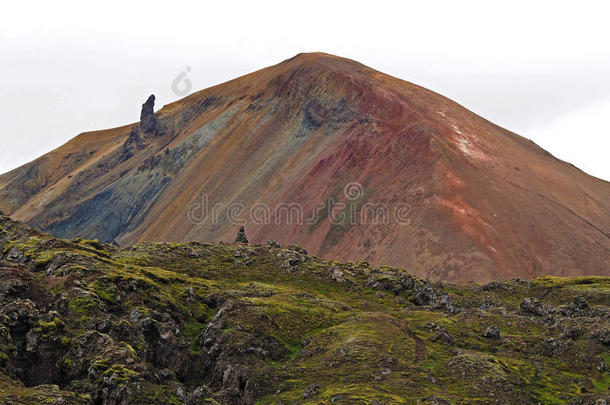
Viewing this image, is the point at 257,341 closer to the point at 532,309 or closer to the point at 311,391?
the point at 311,391

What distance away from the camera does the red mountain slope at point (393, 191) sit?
11052 cm

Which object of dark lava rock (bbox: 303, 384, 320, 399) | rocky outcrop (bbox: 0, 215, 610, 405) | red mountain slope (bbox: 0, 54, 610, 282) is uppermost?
red mountain slope (bbox: 0, 54, 610, 282)

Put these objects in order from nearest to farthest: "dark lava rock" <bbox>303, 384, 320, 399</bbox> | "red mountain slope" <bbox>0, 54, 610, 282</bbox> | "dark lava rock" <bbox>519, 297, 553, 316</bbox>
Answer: "dark lava rock" <bbox>303, 384, 320, 399</bbox>
"dark lava rock" <bbox>519, 297, 553, 316</bbox>
"red mountain slope" <bbox>0, 54, 610, 282</bbox>

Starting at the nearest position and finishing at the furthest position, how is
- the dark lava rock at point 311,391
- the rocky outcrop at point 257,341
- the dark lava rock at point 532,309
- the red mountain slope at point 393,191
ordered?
the rocky outcrop at point 257,341, the dark lava rock at point 311,391, the dark lava rock at point 532,309, the red mountain slope at point 393,191

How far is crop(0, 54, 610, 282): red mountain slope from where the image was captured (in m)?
111

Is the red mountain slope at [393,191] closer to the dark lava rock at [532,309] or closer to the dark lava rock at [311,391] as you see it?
the dark lava rock at [532,309]

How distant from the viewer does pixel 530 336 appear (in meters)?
46.9

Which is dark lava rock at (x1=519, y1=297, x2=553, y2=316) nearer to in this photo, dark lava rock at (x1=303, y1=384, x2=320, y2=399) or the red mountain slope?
dark lava rock at (x1=303, y1=384, x2=320, y2=399)

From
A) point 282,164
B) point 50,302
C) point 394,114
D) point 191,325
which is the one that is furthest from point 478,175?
point 50,302

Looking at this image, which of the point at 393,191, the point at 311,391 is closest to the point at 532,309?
the point at 311,391

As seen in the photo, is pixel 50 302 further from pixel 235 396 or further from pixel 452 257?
pixel 452 257

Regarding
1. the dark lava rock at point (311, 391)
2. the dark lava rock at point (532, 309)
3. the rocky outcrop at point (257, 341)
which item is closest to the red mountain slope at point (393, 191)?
the dark lava rock at point (532, 309)

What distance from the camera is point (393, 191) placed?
130m

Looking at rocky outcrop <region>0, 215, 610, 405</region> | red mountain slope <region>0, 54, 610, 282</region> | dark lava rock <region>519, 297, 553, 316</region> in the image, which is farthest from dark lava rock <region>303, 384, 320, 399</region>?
red mountain slope <region>0, 54, 610, 282</region>
